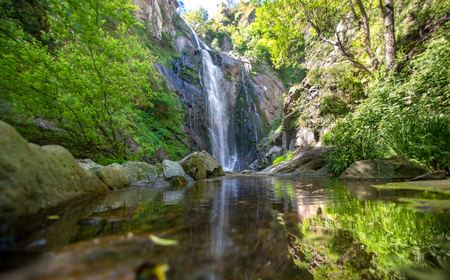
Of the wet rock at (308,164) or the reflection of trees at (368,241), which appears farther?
the wet rock at (308,164)

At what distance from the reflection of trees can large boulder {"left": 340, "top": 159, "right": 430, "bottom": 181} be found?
12.7 ft

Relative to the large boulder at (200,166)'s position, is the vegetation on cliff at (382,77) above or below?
above

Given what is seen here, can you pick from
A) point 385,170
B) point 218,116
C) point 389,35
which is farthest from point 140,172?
point 218,116

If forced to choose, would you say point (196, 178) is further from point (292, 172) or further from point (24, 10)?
point (24, 10)

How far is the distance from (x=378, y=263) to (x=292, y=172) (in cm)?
908

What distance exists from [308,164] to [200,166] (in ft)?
13.1

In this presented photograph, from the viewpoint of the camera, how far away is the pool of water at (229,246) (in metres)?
0.95

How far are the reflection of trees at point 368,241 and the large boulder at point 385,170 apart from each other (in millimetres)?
3859

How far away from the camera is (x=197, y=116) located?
837 inches

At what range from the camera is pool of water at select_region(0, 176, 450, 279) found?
954 mm

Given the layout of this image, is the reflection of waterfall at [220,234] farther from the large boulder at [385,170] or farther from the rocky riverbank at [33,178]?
the large boulder at [385,170]

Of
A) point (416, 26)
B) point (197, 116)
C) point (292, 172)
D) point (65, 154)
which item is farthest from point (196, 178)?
point (197, 116)

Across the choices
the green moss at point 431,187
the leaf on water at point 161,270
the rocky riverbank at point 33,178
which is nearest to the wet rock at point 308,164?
the green moss at point 431,187

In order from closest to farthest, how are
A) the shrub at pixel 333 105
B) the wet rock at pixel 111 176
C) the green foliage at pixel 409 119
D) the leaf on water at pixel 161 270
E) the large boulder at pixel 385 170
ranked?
the leaf on water at pixel 161 270
the wet rock at pixel 111 176
the green foliage at pixel 409 119
the large boulder at pixel 385 170
the shrub at pixel 333 105
